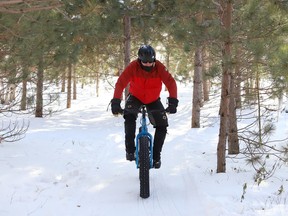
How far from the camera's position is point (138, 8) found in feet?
38.7

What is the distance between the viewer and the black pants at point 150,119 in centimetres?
546

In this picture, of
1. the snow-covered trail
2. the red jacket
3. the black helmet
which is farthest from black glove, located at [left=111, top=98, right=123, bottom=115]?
the snow-covered trail

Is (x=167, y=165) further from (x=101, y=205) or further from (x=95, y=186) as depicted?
(x=101, y=205)

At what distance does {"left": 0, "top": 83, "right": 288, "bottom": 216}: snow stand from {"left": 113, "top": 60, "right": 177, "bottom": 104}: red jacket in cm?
159

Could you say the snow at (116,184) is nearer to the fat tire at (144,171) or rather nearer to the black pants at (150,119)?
the fat tire at (144,171)

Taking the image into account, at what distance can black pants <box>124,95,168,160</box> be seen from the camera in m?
5.46

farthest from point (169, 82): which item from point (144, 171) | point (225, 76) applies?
point (144, 171)

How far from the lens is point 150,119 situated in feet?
18.2

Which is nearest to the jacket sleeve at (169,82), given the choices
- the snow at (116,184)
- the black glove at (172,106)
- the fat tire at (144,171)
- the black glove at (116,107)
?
the black glove at (172,106)

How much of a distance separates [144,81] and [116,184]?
6.32 ft

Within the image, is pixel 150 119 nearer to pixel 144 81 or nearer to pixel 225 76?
pixel 144 81

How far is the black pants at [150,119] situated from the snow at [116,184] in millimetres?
748

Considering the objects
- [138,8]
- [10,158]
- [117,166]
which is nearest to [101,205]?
[117,166]

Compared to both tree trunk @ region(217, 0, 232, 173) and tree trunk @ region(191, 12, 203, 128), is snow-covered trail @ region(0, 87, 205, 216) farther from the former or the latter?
tree trunk @ region(191, 12, 203, 128)
